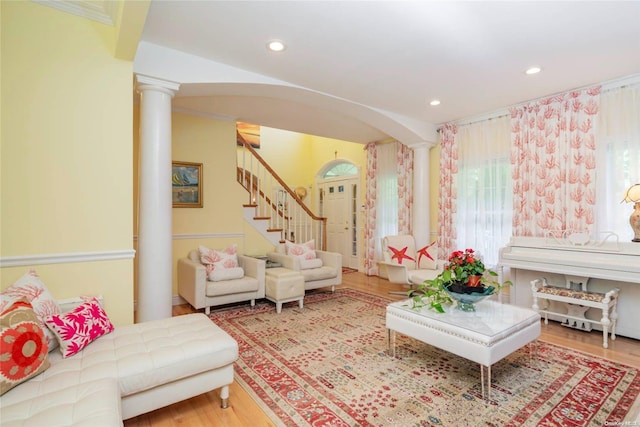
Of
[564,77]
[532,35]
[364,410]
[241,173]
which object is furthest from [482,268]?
[241,173]

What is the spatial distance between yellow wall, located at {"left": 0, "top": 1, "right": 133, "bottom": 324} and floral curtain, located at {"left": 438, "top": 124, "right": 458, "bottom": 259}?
4.18 m

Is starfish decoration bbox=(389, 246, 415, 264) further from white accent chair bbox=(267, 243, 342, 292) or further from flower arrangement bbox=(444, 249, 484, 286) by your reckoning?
flower arrangement bbox=(444, 249, 484, 286)

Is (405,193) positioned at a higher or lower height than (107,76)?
lower

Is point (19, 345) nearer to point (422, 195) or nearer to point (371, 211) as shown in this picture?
point (422, 195)

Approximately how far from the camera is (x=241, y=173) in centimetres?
518

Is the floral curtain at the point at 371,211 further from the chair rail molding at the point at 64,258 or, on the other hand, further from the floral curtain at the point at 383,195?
the chair rail molding at the point at 64,258

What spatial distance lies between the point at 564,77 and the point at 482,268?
7.84 ft

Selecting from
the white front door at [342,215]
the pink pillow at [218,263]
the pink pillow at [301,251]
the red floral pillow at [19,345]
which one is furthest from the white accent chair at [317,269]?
the red floral pillow at [19,345]

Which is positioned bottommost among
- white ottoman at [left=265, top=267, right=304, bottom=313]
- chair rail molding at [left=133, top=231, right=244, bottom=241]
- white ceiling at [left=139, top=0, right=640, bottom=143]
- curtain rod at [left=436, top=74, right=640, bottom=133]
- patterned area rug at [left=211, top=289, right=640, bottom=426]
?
patterned area rug at [left=211, top=289, right=640, bottom=426]

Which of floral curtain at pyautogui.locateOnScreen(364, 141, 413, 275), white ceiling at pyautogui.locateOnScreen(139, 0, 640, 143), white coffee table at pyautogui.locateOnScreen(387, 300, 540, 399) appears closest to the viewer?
white coffee table at pyautogui.locateOnScreen(387, 300, 540, 399)

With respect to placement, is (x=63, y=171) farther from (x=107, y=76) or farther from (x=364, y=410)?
(x=364, y=410)

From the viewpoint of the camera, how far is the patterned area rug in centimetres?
187

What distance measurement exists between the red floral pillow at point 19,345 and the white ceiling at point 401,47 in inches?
80.3

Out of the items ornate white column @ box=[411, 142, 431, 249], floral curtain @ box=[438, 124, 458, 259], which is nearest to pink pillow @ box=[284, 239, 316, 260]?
ornate white column @ box=[411, 142, 431, 249]
